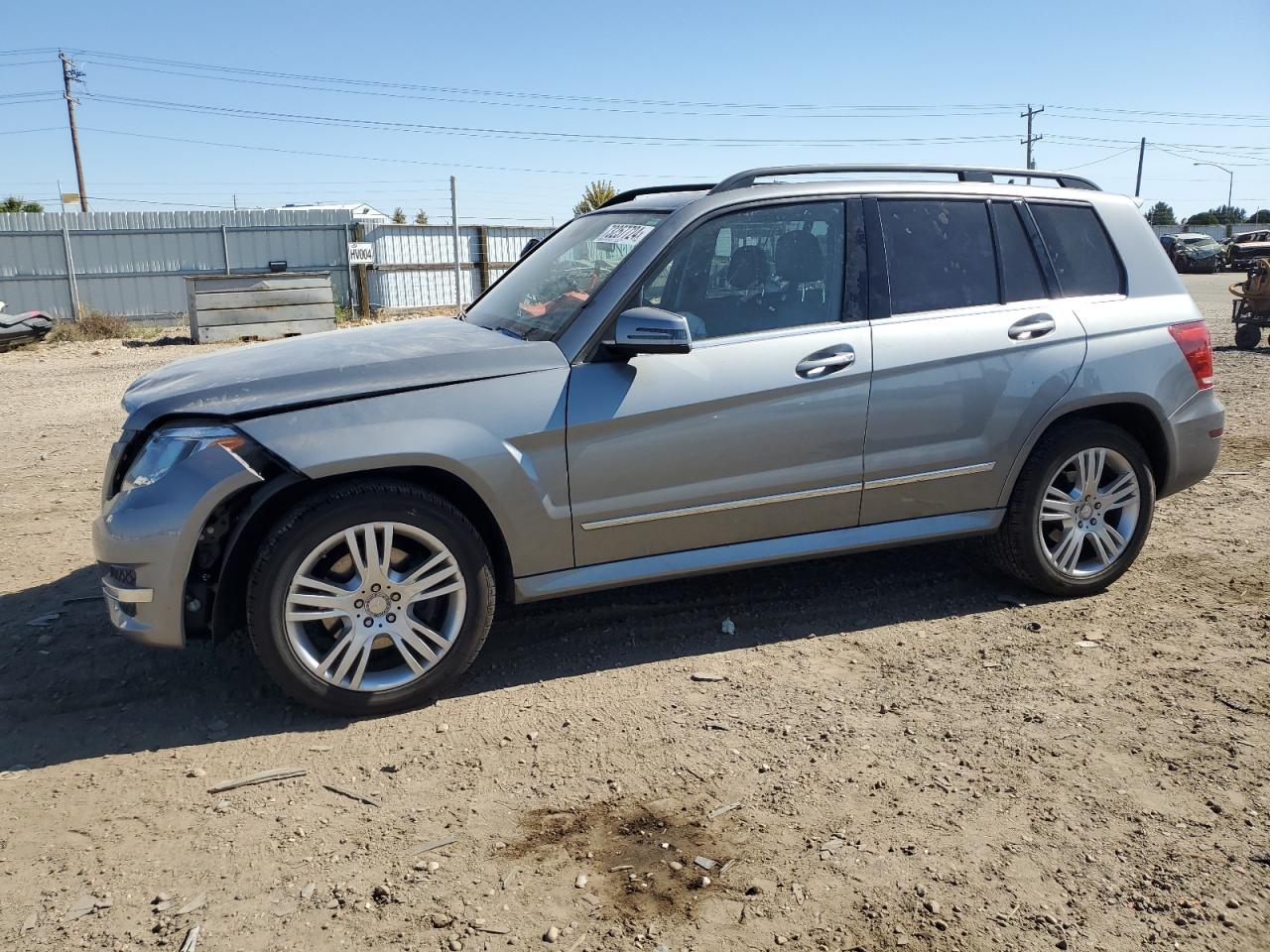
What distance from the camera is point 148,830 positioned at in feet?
10.1

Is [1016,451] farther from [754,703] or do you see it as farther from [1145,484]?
[754,703]

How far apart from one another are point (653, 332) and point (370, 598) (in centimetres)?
142

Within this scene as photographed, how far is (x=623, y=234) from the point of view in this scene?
4391 millimetres

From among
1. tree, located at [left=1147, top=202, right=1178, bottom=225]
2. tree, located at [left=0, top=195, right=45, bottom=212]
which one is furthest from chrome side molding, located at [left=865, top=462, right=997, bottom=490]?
tree, located at [left=1147, top=202, right=1178, bottom=225]

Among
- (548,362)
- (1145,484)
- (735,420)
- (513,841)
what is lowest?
(513,841)

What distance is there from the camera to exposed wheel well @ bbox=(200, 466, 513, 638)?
3559mm

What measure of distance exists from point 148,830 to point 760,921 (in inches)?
73.7

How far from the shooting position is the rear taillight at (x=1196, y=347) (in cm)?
483

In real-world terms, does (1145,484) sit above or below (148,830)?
above

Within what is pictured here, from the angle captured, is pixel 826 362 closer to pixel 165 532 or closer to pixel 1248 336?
pixel 165 532

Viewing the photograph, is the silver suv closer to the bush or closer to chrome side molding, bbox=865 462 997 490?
chrome side molding, bbox=865 462 997 490

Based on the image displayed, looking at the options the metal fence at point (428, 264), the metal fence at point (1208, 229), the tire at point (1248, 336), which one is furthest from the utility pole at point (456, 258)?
the metal fence at point (1208, 229)

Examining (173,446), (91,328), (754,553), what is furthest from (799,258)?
(91,328)

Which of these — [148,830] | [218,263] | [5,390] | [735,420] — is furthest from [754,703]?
[218,263]
